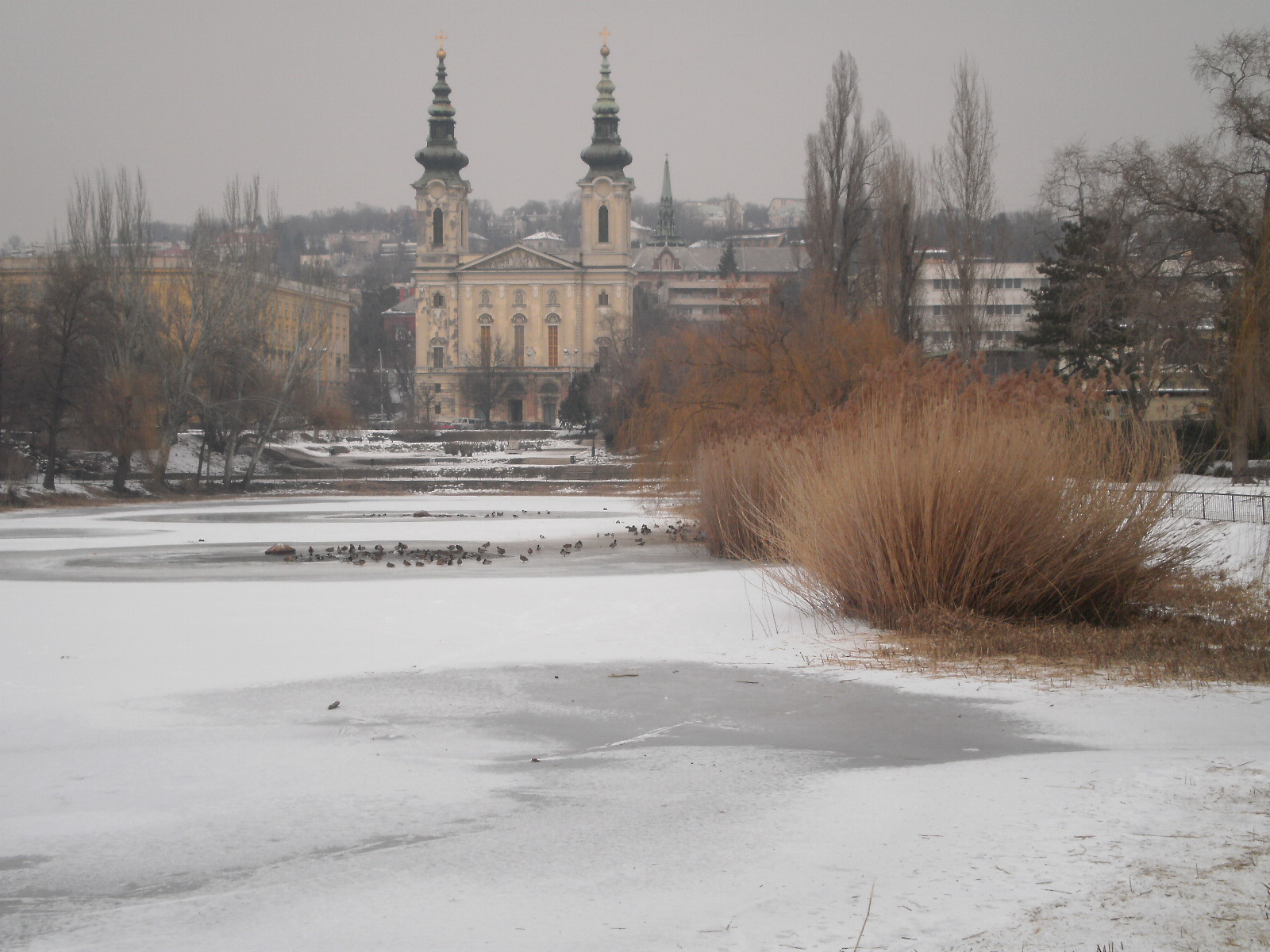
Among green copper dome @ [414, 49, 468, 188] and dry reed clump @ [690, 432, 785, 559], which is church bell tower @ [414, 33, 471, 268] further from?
dry reed clump @ [690, 432, 785, 559]

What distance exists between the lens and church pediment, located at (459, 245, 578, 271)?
120000mm

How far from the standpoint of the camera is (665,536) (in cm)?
2384

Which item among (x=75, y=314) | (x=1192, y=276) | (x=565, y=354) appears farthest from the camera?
(x=565, y=354)

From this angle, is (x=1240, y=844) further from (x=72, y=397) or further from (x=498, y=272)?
(x=498, y=272)

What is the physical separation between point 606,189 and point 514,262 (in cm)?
1143

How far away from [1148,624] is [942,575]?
77.1 inches

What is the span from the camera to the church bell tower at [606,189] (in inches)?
4510

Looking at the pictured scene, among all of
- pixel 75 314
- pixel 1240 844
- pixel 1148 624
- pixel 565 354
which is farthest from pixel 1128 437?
pixel 565 354

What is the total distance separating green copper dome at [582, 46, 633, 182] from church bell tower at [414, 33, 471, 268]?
12.4m

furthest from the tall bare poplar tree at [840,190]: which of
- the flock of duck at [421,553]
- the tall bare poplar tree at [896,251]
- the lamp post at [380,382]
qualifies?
the lamp post at [380,382]

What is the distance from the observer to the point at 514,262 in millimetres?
120812

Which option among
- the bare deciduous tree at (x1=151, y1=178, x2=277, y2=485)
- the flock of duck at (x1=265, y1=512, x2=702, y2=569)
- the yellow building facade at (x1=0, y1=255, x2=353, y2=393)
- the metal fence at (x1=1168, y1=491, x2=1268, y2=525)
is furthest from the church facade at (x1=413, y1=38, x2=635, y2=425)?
the metal fence at (x1=1168, y1=491, x2=1268, y2=525)

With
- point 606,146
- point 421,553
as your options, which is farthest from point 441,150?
point 421,553

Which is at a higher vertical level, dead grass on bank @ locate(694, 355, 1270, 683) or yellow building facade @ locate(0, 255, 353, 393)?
yellow building facade @ locate(0, 255, 353, 393)
